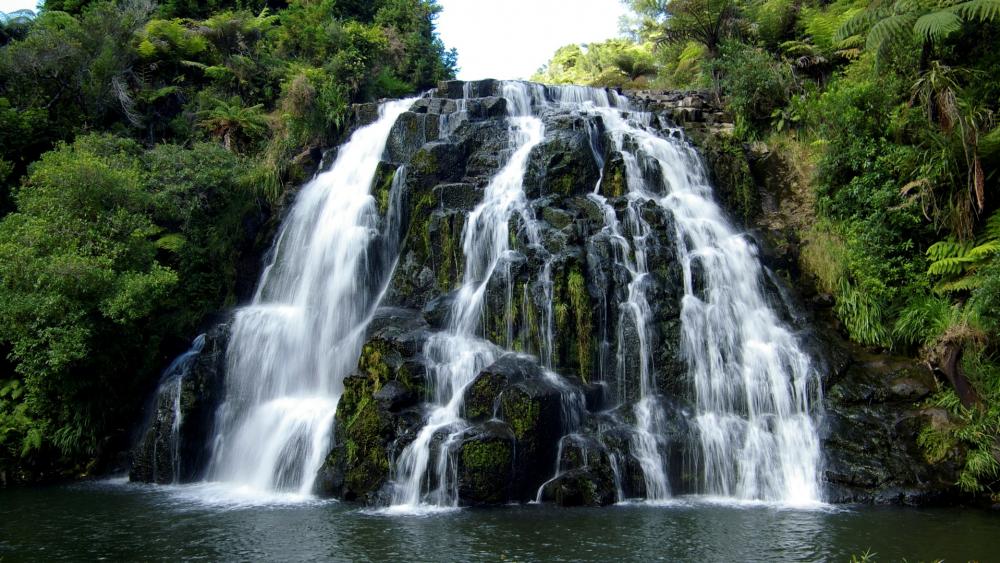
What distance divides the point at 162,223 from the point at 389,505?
1117cm

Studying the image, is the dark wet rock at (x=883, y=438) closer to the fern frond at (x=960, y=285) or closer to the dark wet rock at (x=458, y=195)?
the fern frond at (x=960, y=285)

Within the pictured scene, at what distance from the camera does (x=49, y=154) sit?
1612cm

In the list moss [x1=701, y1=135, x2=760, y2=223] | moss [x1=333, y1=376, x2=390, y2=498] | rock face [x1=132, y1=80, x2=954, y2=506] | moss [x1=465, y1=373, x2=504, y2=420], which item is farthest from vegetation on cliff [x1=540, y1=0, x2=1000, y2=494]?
moss [x1=333, y1=376, x2=390, y2=498]

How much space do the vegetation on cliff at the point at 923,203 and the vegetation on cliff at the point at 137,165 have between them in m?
14.9

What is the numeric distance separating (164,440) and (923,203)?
16631 mm

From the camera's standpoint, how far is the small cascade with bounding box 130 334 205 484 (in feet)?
45.8

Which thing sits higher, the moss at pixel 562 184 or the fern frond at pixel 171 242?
the moss at pixel 562 184

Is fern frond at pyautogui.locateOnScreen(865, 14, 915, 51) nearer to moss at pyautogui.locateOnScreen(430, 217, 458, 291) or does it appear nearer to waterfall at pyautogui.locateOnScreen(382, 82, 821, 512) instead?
waterfall at pyautogui.locateOnScreen(382, 82, 821, 512)

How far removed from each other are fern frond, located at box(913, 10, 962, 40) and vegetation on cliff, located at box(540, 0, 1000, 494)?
2cm

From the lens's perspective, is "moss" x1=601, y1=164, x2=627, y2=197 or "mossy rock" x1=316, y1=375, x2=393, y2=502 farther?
"moss" x1=601, y1=164, x2=627, y2=197

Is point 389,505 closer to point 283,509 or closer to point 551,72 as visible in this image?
point 283,509

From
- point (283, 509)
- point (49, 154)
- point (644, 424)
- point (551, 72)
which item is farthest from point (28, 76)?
point (551, 72)

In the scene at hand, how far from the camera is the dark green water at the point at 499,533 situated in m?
8.15

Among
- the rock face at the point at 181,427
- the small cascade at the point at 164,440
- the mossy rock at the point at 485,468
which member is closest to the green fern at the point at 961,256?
the mossy rock at the point at 485,468
